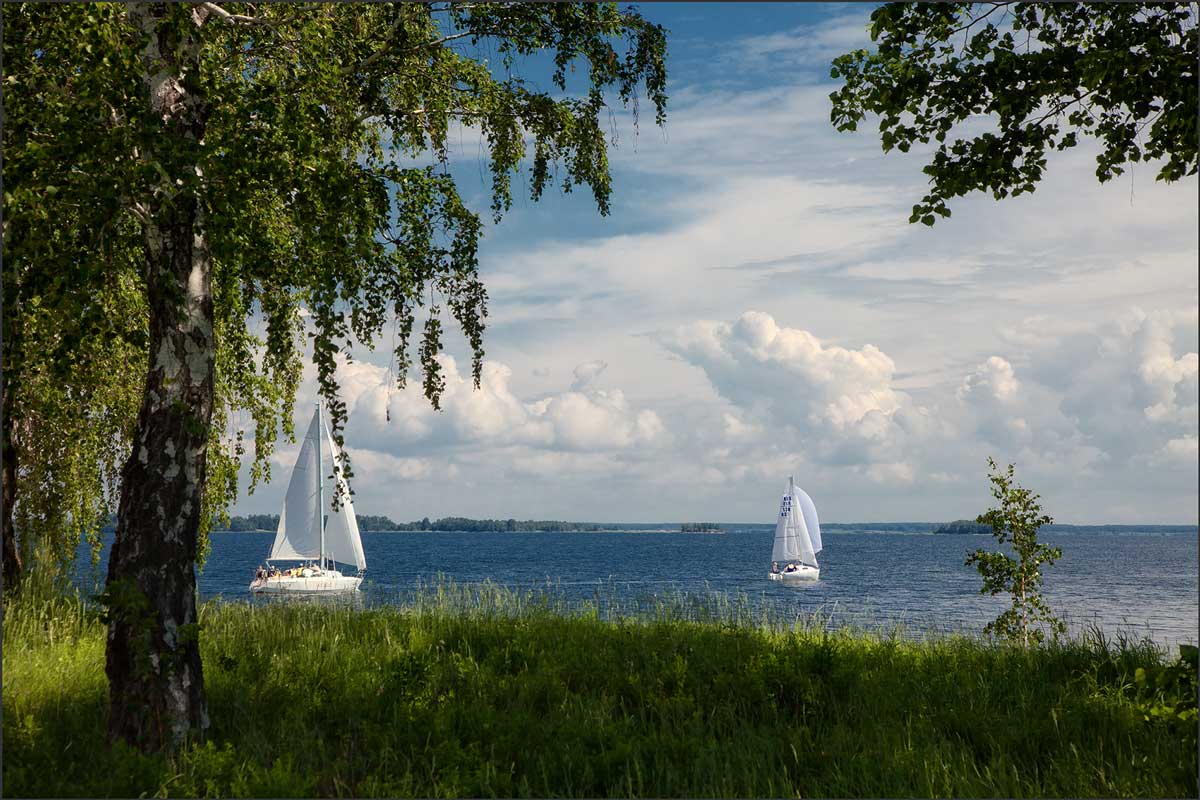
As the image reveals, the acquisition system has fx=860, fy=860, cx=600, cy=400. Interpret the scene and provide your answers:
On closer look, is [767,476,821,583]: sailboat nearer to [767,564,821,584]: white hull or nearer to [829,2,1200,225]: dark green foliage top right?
[767,564,821,584]: white hull

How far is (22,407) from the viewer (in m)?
10.5

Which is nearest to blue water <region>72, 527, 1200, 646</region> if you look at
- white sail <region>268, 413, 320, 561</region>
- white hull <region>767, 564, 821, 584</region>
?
white hull <region>767, 564, 821, 584</region>

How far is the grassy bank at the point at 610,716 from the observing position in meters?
5.73

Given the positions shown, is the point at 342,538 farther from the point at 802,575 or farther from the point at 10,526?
the point at 802,575

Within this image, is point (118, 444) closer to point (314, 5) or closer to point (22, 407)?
point (22, 407)

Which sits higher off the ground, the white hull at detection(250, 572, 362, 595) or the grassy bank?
the grassy bank

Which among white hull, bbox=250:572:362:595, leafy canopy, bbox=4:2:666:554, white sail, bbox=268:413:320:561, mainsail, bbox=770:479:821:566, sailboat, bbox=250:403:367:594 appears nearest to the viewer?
leafy canopy, bbox=4:2:666:554

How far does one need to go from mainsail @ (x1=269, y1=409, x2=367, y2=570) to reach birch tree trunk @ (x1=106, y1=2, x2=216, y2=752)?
29.8 meters

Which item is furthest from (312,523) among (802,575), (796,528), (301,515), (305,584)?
(802,575)

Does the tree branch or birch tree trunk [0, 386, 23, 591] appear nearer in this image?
the tree branch

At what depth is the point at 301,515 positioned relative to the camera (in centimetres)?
3731

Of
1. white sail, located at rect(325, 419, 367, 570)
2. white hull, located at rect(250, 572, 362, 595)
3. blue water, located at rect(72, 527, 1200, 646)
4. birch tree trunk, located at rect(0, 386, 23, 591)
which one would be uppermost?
birch tree trunk, located at rect(0, 386, 23, 591)

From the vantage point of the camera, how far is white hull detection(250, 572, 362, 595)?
40344 mm

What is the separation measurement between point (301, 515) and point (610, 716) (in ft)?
108
